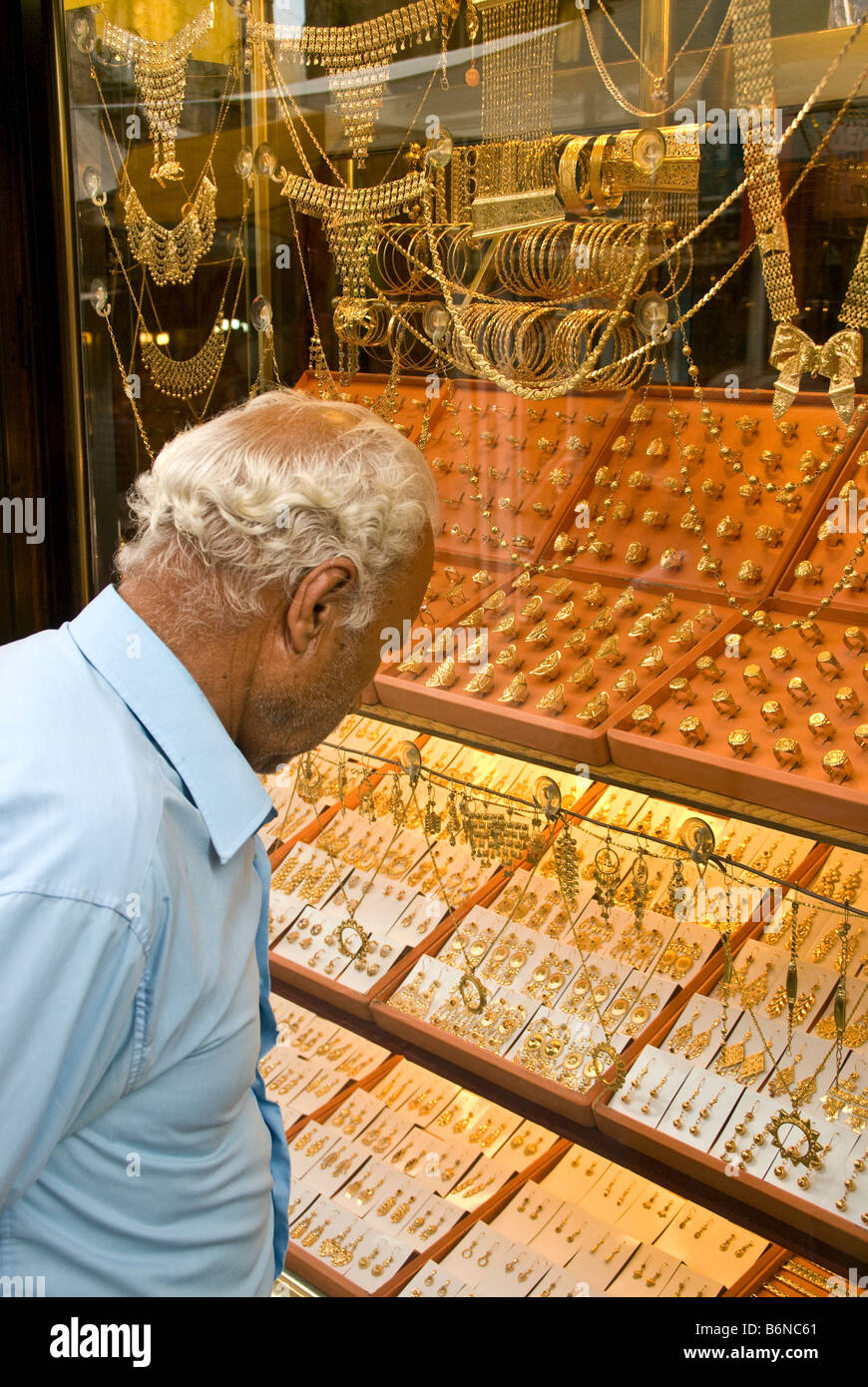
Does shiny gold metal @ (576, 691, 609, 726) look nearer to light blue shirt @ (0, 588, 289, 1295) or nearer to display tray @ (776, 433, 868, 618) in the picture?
display tray @ (776, 433, 868, 618)

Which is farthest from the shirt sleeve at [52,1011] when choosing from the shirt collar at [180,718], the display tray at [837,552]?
the display tray at [837,552]

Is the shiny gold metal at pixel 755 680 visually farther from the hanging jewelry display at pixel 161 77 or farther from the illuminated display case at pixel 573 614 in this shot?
the hanging jewelry display at pixel 161 77

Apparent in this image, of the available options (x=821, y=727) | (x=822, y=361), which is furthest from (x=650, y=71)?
(x=821, y=727)

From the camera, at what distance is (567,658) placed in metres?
1.67

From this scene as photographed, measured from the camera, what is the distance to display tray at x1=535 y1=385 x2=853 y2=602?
152 centimetres

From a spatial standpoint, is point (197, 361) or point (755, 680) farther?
point (197, 361)

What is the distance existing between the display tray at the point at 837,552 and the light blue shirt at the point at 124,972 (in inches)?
32.0

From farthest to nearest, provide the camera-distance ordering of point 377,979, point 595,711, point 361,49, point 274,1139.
A: point 377,979
point 361,49
point 595,711
point 274,1139

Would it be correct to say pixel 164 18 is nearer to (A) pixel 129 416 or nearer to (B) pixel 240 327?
(B) pixel 240 327

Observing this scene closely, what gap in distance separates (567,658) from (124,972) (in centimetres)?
96

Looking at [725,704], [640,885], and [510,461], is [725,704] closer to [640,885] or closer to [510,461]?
[640,885]

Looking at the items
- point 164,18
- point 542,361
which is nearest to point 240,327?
point 164,18

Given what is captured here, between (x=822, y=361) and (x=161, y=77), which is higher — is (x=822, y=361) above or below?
below

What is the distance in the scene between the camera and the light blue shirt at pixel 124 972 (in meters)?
0.78
